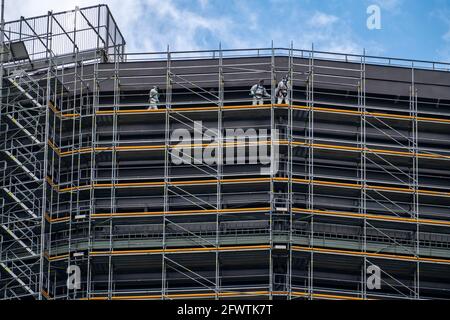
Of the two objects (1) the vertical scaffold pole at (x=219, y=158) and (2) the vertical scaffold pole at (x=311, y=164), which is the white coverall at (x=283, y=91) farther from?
(1) the vertical scaffold pole at (x=219, y=158)

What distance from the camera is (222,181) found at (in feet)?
207

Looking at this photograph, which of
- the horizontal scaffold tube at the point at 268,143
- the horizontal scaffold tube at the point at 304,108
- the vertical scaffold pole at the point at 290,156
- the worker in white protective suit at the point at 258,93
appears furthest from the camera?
the worker in white protective suit at the point at 258,93

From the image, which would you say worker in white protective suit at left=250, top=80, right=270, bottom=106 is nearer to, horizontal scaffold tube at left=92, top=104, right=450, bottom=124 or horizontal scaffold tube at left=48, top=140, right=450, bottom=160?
horizontal scaffold tube at left=92, top=104, right=450, bottom=124

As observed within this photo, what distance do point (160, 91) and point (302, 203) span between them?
9.15 metres

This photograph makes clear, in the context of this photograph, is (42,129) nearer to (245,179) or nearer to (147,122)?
(147,122)

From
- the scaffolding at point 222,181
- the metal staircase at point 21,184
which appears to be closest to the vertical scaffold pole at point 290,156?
the scaffolding at point 222,181

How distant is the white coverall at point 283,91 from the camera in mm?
64625

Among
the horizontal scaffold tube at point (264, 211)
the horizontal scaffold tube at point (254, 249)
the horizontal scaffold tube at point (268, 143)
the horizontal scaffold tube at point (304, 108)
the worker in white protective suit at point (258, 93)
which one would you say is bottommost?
the horizontal scaffold tube at point (254, 249)

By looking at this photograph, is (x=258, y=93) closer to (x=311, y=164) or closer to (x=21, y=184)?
(x=311, y=164)

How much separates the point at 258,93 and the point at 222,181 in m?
4.78

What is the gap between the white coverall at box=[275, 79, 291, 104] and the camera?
64.6 meters

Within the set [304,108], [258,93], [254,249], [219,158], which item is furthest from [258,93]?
[254,249]

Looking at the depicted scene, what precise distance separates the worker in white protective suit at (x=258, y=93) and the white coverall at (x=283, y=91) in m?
0.54
